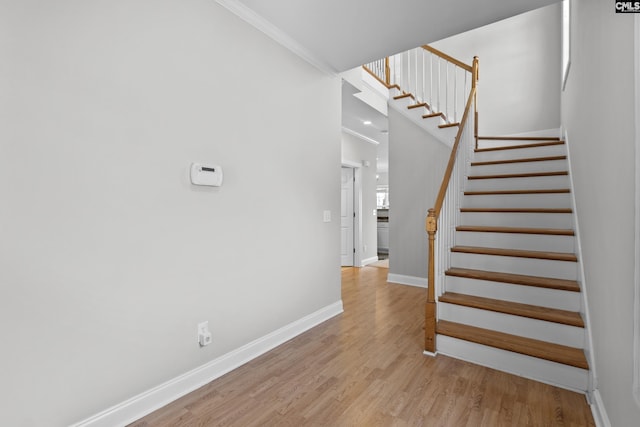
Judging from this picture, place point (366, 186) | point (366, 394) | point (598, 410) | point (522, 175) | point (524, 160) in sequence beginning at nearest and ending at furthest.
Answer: point (598, 410), point (366, 394), point (522, 175), point (524, 160), point (366, 186)

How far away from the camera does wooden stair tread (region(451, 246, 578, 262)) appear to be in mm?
2398

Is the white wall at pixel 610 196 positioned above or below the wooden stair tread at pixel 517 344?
above

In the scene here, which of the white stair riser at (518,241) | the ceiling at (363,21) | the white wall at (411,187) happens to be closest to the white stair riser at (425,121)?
the white wall at (411,187)

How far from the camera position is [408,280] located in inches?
182

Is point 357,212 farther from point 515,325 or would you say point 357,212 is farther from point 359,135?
point 515,325

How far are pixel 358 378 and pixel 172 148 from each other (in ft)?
6.22

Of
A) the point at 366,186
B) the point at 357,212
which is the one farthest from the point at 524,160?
the point at 366,186

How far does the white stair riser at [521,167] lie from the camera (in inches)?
132

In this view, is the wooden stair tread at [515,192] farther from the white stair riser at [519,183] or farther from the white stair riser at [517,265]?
the white stair riser at [517,265]

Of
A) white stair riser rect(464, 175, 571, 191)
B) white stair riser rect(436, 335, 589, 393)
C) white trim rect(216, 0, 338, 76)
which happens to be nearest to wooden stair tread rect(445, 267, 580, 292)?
white stair riser rect(436, 335, 589, 393)

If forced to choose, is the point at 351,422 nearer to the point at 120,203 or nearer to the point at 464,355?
the point at 464,355

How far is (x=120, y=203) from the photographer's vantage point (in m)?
1.62

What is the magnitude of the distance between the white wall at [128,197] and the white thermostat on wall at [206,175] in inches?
1.9

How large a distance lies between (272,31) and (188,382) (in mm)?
2592
